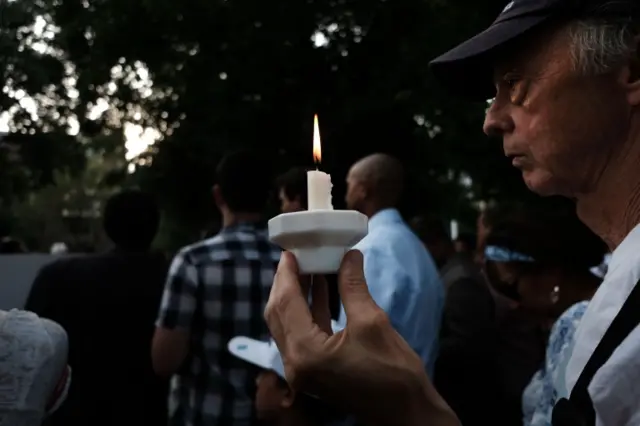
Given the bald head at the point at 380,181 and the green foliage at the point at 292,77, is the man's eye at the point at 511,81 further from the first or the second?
the green foliage at the point at 292,77

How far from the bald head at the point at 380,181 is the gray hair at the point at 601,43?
110 inches

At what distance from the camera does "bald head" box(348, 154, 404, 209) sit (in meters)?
4.18

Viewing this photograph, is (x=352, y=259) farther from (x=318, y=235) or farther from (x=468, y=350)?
(x=468, y=350)

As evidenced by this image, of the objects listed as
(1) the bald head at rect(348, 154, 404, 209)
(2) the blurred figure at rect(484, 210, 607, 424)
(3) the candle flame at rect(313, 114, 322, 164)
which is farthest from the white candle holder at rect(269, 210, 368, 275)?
(1) the bald head at rect(348, 154, 404, 209)

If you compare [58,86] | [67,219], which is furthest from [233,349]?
[67,219]

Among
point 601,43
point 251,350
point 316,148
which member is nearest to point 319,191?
point 316,148

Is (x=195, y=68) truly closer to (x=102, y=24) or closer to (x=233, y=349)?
(x=102, y=24)

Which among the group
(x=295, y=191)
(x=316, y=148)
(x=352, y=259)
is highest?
(x=316, y=148)

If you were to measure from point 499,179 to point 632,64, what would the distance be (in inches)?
382

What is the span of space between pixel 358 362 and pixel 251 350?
2.08 meters

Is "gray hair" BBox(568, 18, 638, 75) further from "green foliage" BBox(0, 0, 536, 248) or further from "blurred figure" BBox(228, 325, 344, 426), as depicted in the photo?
"green foliage" BBox(0, 0, 536, 248)

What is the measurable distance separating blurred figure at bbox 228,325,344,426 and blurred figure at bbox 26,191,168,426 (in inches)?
40.0

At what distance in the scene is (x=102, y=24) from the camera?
433 inches

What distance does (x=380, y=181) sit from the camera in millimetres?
4211
